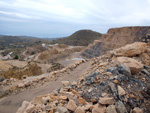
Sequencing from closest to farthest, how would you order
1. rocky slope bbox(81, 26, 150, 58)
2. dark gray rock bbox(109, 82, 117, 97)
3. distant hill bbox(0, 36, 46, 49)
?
dark gray rock bbox(109, 82, 117, 97)
rocky slope bbox(81, 26, 150, 58)
distant hill bbox(0, 36, 46, 49)

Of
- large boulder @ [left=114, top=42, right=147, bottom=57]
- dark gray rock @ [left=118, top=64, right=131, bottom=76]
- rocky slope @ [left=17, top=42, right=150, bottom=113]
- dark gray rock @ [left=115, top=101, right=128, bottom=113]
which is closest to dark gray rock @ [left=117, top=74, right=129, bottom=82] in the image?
rocky slope @ [left=17, top=42, right=150, bottom=113]

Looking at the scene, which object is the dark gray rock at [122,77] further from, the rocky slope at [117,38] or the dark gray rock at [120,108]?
the rocky slope at [117,38]

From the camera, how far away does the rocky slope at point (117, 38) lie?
71.1 feet

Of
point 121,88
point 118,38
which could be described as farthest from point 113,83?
point 118,38

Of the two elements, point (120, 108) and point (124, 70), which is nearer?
point (120, 108)

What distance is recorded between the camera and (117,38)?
2478 cm

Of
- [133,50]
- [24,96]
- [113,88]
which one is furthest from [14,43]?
[113,88]

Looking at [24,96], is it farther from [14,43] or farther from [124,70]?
[14,43]

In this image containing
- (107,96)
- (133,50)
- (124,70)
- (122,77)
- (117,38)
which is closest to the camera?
(107,96)

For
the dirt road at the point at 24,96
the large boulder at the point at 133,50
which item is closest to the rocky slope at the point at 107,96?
the large boulder at the point at 133,50

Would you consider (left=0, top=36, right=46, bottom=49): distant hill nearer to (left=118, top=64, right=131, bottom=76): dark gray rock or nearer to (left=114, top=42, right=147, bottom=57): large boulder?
(left=114, top=42, right=147, bottom=57): large boulder

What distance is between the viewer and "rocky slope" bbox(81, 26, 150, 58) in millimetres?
21681

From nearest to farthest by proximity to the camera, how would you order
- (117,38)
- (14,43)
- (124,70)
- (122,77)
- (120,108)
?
1. (120,108)
2. (122,77)
3. (124,70)
4. (117,38)
5. (14,43)

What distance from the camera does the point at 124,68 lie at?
3.59 meters
